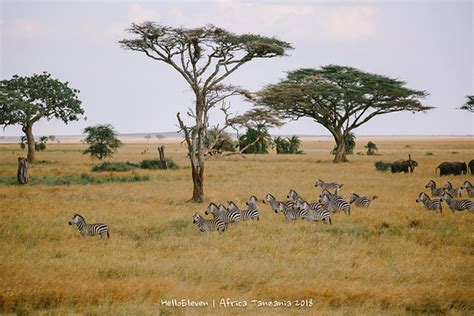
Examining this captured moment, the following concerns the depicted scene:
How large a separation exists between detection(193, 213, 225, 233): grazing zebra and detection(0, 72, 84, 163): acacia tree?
32987 mm

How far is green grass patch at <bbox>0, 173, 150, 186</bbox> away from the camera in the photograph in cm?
2655

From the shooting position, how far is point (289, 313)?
28.5 ft

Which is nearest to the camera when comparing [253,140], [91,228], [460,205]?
[91,228]

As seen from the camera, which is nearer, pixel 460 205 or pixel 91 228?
pixel 91 228

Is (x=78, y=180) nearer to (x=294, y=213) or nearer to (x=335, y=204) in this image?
(x=335, y=204)

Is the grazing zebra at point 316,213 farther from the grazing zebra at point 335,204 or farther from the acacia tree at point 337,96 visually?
the acacia tree at point 337,96

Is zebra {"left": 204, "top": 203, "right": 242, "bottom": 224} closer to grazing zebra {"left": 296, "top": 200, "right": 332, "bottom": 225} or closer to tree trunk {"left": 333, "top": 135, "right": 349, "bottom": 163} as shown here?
grazing zebra {"left": 296, "top": 200, "right": 332, "bottom": 225}

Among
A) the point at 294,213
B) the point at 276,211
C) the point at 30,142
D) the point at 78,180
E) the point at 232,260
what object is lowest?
the point at 232,260

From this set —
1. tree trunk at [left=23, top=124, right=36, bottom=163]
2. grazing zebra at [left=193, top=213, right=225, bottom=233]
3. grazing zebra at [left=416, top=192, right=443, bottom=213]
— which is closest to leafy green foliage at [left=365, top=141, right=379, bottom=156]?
tree trunk at [left=23, top=124, right=36, bottom=163]

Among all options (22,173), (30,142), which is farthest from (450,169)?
(30,142)

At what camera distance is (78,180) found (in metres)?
27.9

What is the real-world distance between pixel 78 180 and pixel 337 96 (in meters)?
22.4

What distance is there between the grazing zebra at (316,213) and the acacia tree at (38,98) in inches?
1298

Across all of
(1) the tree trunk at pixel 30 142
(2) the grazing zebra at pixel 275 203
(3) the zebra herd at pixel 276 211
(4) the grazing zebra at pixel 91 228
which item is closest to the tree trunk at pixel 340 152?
(1) the tree trunk at pixel 30 142
